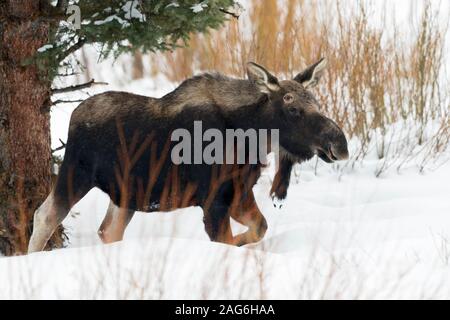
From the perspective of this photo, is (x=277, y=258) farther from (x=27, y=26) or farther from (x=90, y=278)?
(x=27, y=26)

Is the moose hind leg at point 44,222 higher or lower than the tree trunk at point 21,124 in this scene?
lower

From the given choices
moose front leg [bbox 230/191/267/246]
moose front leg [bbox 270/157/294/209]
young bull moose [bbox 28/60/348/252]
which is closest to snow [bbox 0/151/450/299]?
moose front leg [bbox 230/191/267/246]

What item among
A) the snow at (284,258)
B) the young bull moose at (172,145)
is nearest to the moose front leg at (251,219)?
the young bull moose at (172,145)

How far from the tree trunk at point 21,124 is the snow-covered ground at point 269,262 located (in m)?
0.58

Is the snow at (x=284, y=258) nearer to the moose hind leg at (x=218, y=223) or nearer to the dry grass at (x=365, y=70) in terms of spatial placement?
the moose hind leg at (x=218, y=223)

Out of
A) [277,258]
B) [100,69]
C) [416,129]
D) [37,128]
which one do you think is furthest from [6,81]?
[100,69]

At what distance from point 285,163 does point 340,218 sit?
1.29 m

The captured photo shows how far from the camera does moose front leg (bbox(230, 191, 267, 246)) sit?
6723 millimetres

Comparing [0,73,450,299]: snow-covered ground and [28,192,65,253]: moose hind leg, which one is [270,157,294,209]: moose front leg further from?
[28,192,65,253]: moose hind leg

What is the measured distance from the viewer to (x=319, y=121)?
635cm

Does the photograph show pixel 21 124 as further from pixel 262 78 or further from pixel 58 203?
pixel 262 78

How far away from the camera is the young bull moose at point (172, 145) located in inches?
251

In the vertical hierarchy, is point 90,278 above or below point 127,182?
below

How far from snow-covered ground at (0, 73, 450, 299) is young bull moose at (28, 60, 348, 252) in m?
0.41
